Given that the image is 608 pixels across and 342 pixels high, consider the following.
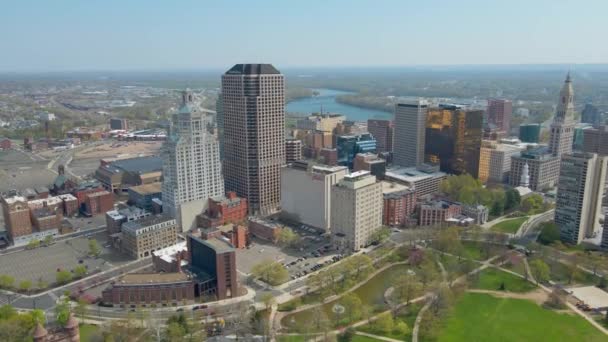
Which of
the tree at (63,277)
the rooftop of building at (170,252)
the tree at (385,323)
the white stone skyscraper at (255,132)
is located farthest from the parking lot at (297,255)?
the tree at (63,277)

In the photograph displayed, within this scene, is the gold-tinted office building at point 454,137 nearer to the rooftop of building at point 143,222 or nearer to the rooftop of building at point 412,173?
the rooftop of building at point 412,173

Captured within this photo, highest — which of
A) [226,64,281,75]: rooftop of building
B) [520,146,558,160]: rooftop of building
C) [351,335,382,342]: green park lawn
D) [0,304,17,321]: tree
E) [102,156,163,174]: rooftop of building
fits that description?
[226,64,281,75]: rooftop of building

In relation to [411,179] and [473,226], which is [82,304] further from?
[411,179]

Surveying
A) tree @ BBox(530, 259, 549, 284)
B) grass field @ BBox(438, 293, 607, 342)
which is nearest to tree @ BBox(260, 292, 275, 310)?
grass field @ BBox(438, 293, 607, 342)

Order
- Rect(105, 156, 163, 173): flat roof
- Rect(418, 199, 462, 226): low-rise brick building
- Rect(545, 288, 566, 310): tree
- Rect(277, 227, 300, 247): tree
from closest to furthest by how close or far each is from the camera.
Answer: Rect(545, 288, 566, 310): tree → Rect(277, 227, 300, 247): tree → Rect(418, 199, 462, 226): low-rise brick building → Rect(105, 156, 163, 173): flat roof

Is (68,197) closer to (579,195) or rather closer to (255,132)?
(255,132)

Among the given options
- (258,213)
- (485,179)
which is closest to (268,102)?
(258,213)

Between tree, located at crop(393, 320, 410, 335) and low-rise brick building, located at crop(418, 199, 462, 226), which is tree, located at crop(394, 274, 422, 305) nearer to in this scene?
tree, located at crop(393, 320, 410, 335)
